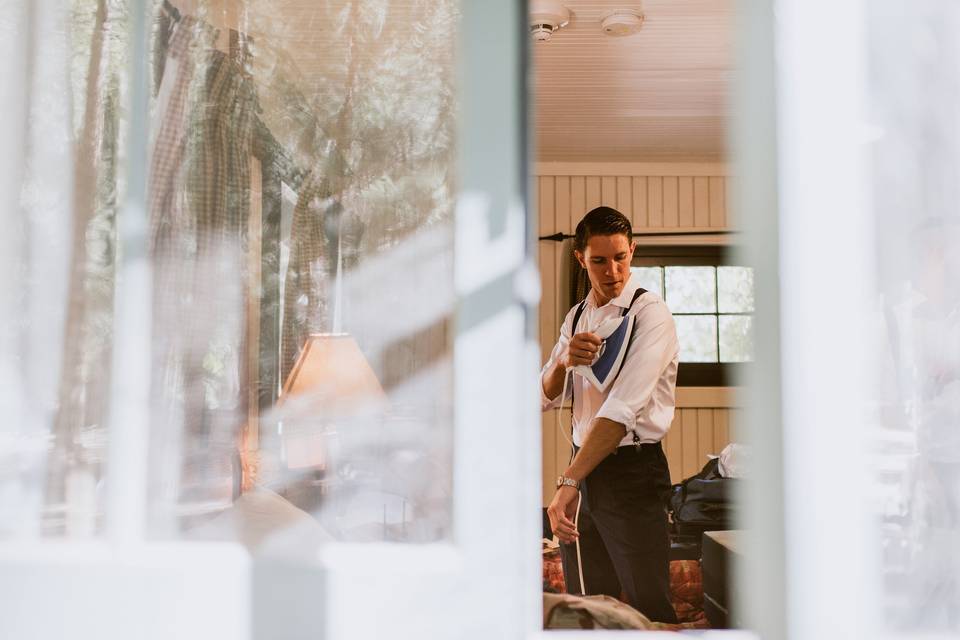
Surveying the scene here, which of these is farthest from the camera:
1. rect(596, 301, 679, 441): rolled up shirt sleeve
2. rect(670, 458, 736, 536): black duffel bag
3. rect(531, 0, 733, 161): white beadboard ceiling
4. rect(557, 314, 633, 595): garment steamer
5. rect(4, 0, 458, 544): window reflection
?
rect(670, 458, 736, 536): black duffel bag

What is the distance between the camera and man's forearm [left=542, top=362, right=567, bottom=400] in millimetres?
2455

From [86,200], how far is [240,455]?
541 mm

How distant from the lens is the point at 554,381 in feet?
8.13

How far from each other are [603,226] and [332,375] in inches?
53.8

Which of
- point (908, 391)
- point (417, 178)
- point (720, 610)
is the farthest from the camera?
point (720, 610)

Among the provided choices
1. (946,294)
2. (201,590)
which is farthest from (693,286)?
(201,590)

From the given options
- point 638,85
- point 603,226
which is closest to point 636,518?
point 603,226

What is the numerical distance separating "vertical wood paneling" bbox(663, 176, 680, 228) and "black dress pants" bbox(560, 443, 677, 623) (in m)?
3.03

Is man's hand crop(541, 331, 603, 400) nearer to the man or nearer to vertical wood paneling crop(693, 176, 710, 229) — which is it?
the man

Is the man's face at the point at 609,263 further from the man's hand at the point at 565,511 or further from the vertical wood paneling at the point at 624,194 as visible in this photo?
the vertical wood paneling at the point at 624,194

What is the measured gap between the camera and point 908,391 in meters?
1.17

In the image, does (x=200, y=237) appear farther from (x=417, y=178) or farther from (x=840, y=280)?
(x=840, y=280)

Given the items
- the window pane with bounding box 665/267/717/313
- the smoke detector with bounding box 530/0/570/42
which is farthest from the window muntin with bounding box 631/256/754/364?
the smoke detector with bounding box 530/0/570/42

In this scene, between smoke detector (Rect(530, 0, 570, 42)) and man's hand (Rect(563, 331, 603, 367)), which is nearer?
man's hand (Rect(563, 331, 603, 367))
